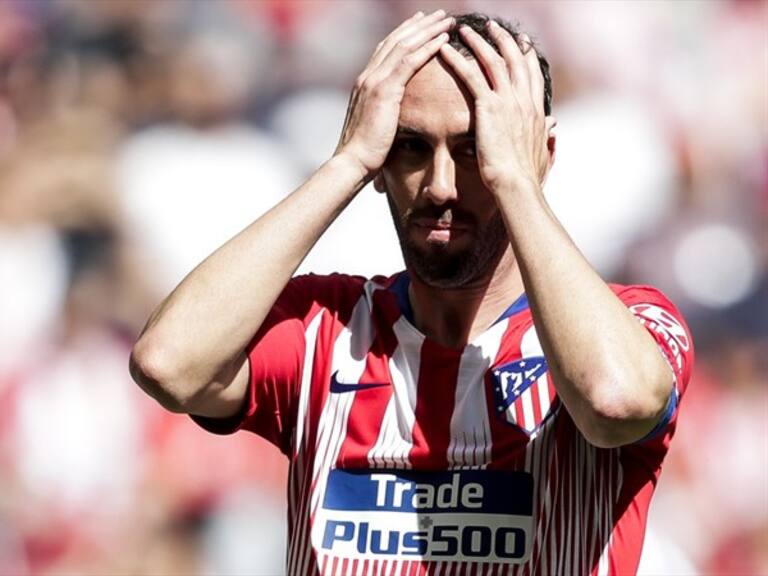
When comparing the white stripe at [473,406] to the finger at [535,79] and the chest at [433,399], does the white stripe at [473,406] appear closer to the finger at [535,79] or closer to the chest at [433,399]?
the chest at [433,399]

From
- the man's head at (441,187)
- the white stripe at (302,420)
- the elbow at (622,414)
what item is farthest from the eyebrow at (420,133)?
the elbow at (622,414)

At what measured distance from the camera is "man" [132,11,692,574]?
209 centimetres

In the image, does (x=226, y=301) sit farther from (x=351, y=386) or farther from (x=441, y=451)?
(x=441, y=451)

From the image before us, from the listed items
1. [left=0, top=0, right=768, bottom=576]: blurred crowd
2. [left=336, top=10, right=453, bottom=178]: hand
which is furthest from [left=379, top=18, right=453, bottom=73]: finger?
[left=0, top=0, right=768, bottom=576]: blurred crowd

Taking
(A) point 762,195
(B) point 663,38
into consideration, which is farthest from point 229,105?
(A) point 762,195

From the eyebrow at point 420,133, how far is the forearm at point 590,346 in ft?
0.75

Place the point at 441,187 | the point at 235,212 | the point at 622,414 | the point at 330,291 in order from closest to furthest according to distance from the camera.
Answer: the point at 622,414 → the point at 441,187 → the point at 330,291 → the point at 235,212

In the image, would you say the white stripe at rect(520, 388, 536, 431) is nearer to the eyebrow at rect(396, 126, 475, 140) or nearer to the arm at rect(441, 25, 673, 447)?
the arm at rect(441, 25, 673, 447)

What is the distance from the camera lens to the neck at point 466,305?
231cm

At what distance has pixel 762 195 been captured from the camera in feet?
14.0

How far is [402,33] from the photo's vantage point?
230 centimetres

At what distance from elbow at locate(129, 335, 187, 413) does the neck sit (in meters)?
0.45

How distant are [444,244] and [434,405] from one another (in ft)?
0.85

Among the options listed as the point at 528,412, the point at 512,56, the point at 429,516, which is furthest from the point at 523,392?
the point at 512,56
